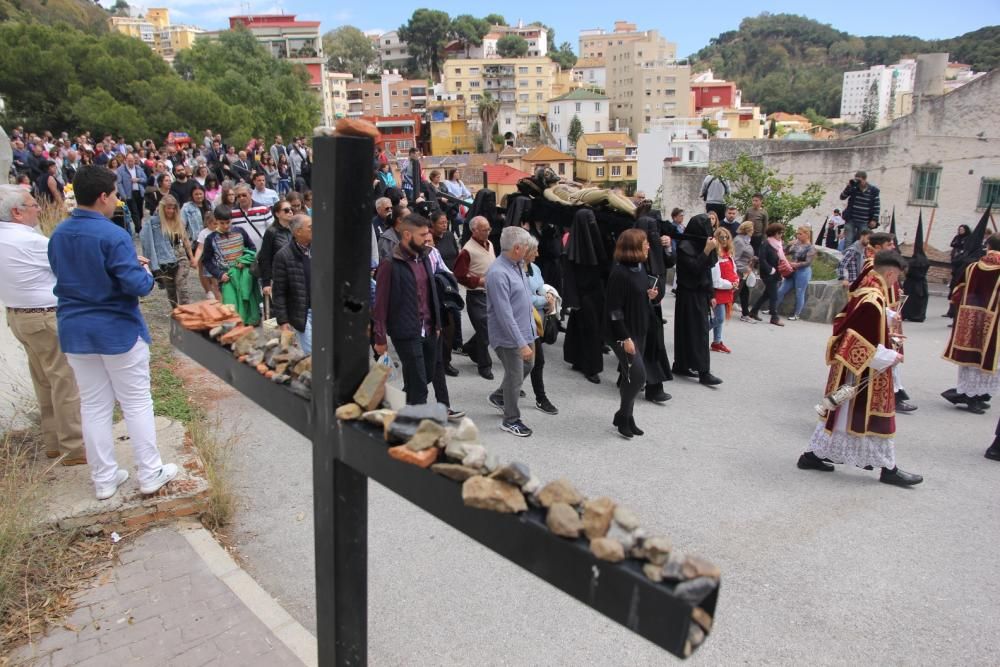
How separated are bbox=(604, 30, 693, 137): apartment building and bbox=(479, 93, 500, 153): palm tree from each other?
20.5 metres

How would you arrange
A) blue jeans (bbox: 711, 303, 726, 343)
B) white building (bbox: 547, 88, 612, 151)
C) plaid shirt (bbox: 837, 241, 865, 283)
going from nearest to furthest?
blue jeans (bbox: 711, 303, 726, 343), plaid shirt (bbox: 837, 241, 865, 283), white building (bbox: 547, 88, 612, 151)

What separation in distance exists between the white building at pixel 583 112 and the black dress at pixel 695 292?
85.7 metres

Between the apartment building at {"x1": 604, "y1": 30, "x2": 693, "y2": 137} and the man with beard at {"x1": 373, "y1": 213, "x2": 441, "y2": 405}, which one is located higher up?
the apartment building at {"x1": 604, "y1": 30, "x2": 693, "y2": 137}

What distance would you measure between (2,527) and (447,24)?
142m

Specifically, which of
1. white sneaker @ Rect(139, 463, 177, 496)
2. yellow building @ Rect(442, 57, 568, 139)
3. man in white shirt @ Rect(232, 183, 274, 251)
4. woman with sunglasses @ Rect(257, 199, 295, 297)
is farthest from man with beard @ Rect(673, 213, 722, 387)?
yellow building @ Rect(442, 57, 568, 139)

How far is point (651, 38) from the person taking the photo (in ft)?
401

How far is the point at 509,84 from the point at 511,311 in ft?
335

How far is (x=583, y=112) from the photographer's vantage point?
3553 inches

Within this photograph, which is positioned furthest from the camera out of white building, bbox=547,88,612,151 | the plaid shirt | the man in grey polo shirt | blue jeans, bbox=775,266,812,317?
white building, bbox=547,88,612,151

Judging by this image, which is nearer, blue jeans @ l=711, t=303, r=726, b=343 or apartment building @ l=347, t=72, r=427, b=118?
blue jeans @ l=711, t=303, r=726, b=343

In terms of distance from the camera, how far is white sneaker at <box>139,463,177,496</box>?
408 centimetres

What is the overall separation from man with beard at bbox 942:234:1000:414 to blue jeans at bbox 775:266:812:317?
A: 3377 mm

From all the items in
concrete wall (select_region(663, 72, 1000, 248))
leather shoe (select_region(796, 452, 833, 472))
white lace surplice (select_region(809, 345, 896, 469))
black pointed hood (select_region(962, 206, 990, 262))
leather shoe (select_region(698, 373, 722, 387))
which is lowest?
leather shoe (select_region(796, 452, 833, 472))

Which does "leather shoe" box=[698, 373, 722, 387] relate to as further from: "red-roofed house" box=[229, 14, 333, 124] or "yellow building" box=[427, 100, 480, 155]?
"red-roofed house" box=[229, 14, 333, 124]
